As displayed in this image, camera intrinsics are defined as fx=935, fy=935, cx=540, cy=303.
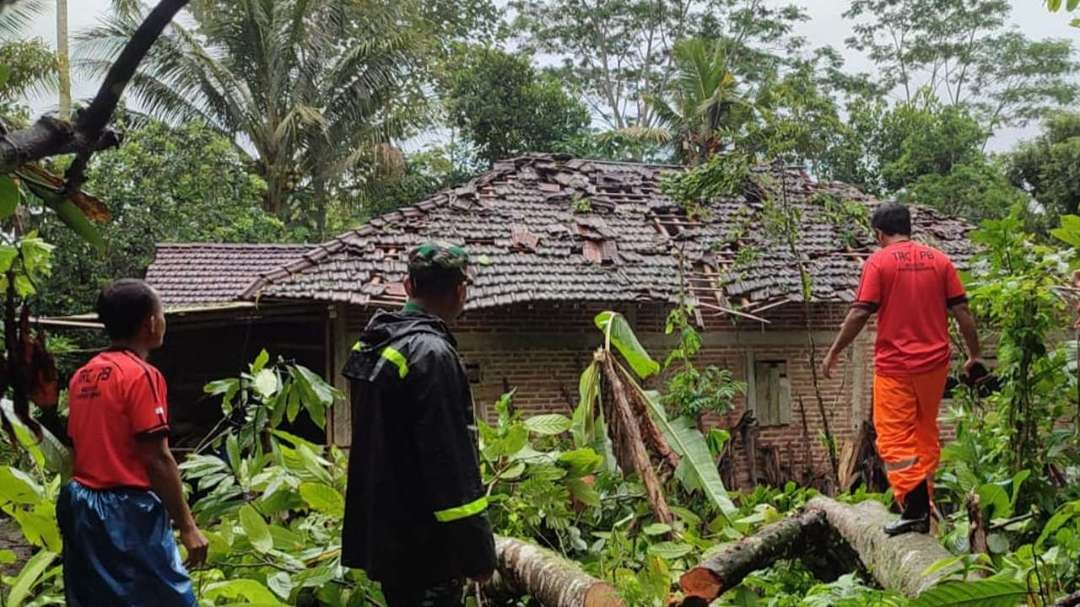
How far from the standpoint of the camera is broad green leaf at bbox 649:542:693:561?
4.65 meters

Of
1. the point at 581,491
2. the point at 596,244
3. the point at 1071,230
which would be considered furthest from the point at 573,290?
the point at 1071,230

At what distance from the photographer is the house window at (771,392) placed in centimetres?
1209

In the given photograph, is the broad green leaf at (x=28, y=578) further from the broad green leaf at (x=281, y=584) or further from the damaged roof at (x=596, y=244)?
the damaged roof at (x=596, y=244)

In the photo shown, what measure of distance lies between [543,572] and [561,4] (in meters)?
25.4

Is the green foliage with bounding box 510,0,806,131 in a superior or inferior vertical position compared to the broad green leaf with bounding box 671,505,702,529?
superior

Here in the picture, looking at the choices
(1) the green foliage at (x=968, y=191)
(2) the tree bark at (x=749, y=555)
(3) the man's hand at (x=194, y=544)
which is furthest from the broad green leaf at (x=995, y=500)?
(1) the green foliage at (x=968, y=191)

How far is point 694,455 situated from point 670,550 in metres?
1.29

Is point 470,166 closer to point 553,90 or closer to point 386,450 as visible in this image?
point 553,90

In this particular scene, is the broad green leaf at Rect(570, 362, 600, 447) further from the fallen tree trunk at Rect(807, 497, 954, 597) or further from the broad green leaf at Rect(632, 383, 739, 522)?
the fallen tree trunk at Rect(807, 497, 954, 597)

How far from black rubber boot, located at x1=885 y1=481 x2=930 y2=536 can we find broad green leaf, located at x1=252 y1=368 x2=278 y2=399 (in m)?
3.08

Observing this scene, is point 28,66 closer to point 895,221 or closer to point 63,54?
point 63,54

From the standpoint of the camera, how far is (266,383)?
4.90 m

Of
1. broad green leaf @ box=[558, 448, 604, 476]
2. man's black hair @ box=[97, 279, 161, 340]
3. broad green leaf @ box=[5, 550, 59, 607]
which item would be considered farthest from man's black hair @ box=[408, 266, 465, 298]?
broad green leaf @ box=[558, 448, 604, 476]

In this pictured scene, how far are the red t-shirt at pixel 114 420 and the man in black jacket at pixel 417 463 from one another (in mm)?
661
